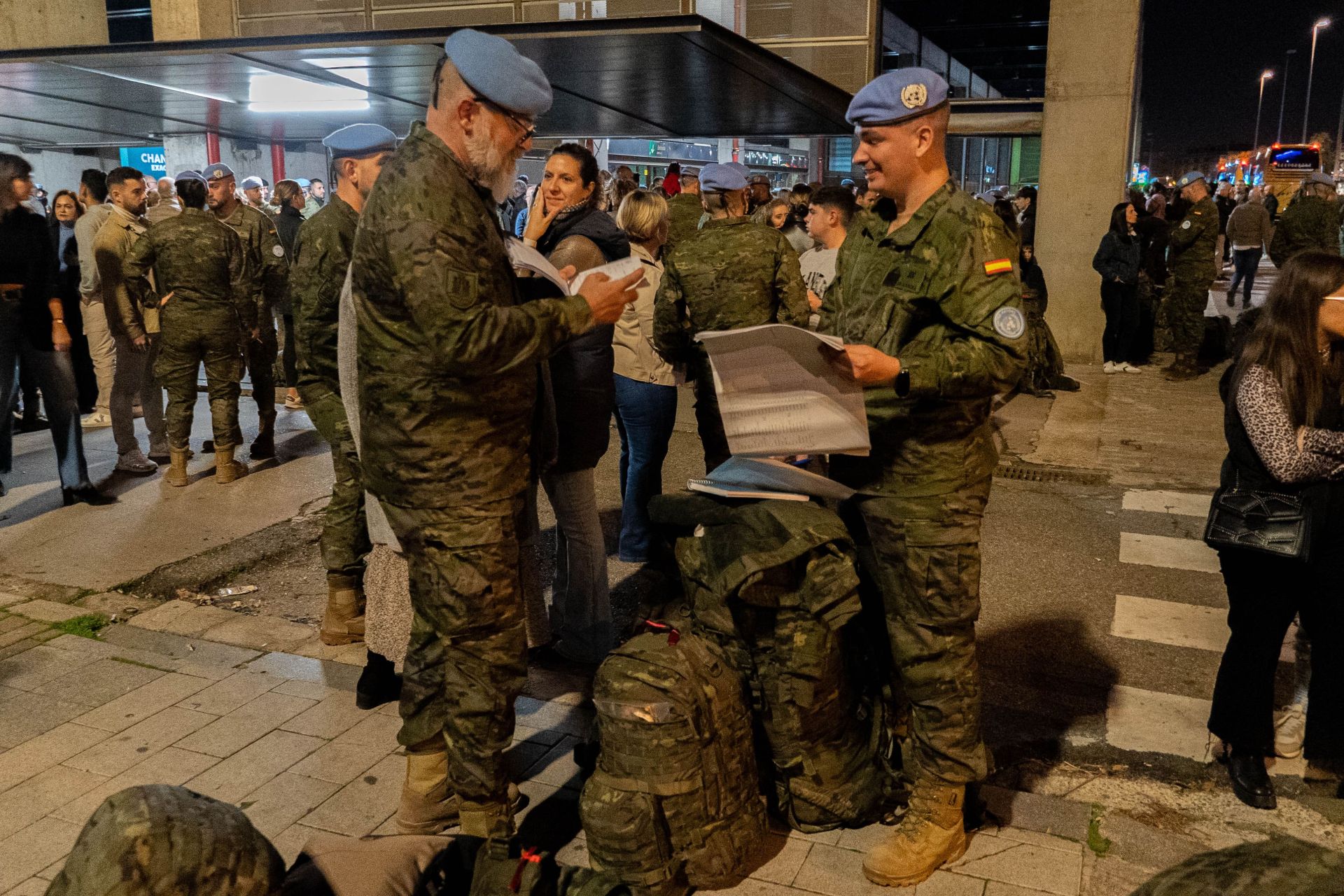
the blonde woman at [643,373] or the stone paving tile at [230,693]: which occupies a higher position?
the blonde woman at [643,373]

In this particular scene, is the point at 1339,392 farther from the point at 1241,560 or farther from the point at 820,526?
the point at 820,526

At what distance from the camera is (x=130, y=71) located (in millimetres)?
11070

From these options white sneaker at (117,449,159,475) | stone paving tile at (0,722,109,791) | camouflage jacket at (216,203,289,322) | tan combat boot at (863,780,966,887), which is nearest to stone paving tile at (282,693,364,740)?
stone paving tile at (0,722,109,791)

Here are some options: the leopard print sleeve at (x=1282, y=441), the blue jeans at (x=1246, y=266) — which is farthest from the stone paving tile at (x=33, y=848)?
the blue jeans at (x=1246, y=266)

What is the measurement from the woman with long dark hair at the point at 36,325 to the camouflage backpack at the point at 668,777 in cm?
566

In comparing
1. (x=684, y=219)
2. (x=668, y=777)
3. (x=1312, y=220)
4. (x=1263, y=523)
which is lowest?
(x=668, y=777)

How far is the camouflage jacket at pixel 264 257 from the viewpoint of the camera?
29.2ft

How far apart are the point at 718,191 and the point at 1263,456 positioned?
384 centimetres

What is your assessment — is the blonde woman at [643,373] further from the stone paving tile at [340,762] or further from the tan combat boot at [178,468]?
the tan combat boot at [178,468]

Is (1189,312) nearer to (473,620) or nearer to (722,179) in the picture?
(722,179)

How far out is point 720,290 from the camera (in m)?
5.29

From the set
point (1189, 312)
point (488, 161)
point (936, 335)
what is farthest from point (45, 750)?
point (1189, 312)

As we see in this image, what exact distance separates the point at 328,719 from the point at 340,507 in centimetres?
115

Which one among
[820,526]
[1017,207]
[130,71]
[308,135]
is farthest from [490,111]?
[308,135]
